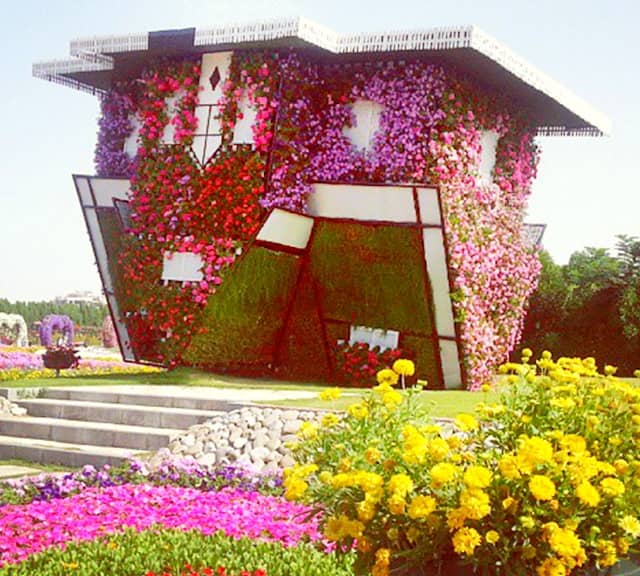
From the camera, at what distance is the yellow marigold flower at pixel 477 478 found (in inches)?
166

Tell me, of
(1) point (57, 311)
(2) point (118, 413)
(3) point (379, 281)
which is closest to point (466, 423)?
(2) point (118, 413)

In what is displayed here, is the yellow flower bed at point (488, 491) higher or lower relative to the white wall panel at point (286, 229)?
lower

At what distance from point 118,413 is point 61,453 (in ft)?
4.14

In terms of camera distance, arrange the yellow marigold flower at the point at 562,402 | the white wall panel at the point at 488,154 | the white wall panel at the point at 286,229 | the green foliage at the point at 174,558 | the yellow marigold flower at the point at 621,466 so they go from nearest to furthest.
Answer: the yellow marigold flower at the point at 621,466 < the yellow marigold flower at the point at 562,402 < the green foliage at the point at 174,558 < the white wall panel at the point at 286,229 < the white wall panel at the point at 488,154

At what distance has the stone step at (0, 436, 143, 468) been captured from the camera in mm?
11164

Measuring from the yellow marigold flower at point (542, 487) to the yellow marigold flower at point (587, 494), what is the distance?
0.42 feet

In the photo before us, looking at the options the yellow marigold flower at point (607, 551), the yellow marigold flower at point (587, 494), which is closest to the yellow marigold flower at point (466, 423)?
the yellow marigold flower at point (587, 494)

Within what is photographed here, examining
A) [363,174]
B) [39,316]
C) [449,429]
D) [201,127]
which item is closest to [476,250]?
[363,174]

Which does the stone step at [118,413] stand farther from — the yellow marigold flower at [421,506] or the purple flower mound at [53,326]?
the purple flower mound at [53,326]

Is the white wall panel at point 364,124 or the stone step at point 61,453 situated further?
the white wall panel at point 364,124

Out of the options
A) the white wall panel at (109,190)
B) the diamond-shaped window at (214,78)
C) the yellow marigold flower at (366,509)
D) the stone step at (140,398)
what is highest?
the diamond-shaped window at (214,78)

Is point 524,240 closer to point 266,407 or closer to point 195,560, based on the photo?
point 266,407

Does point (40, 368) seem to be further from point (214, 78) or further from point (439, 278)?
point (439, 278)

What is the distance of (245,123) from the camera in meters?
16.6
